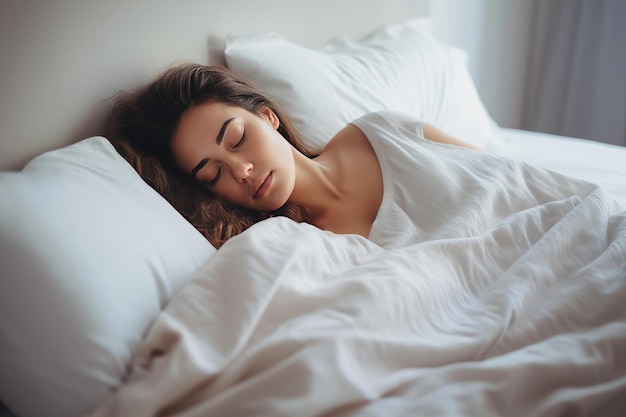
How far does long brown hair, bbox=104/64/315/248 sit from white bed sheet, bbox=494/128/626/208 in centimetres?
79

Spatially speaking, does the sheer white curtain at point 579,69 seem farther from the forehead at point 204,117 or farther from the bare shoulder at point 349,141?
the forehead at point 204,117

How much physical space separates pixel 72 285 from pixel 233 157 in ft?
1.60

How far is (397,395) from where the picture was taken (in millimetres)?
674

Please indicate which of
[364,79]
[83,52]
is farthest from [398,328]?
[364,79]

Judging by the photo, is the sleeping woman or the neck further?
the neck

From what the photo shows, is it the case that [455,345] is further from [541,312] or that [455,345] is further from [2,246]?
[2,246]

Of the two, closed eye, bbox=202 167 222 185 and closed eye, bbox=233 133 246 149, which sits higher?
closed eye, bbox=233 133 246 149

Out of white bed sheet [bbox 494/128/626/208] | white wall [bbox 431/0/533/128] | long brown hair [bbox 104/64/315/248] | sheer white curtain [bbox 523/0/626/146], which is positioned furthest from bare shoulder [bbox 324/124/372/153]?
sheer white curtain [bbox 523/0/626/146]

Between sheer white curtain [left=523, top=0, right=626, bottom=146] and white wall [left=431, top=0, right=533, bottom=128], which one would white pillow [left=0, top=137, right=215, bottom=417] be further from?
sheer white curtain [left=523, top=0, right=626, bottom=146]

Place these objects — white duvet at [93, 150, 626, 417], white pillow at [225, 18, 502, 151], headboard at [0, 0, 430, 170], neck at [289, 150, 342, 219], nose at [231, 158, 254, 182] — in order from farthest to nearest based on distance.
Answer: white pillow at [225, 18, 502, 151]
neck at [289, 150, 342, 219]
nose at [231, 158, 254, 182]
headboard at [0, 0, 430, 170]
white duvet at [93, 150, 626, 417]

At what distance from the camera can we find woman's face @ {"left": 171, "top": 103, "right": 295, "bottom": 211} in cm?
115

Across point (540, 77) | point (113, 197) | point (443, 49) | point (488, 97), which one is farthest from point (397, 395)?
point (540, 77)

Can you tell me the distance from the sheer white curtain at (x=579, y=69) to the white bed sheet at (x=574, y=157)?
82 centimetres

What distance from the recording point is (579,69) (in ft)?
8.95
